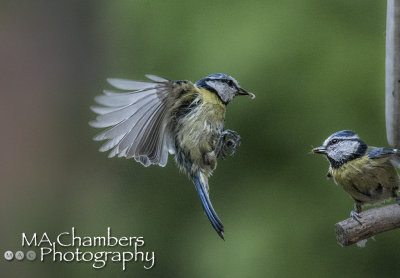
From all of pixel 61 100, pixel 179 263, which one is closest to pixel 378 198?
pixel 179 263

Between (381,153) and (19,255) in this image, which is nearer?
(381,153)

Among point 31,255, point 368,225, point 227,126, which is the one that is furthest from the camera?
point 31,255

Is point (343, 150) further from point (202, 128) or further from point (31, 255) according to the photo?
point (31, 255)

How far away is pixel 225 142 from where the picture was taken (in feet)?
3.32

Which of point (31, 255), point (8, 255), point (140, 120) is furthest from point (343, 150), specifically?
point (8, 255)

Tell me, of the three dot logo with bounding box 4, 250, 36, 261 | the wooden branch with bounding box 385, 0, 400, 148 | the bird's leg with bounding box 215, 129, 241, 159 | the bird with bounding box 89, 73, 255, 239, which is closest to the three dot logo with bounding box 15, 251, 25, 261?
the three dot logo with bounding box 4, 250, 36, 261

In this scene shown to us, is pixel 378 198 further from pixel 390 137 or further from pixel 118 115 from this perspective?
pixel 118 115

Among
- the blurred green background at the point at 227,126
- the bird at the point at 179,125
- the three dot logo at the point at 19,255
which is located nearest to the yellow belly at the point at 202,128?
the bird at the point at 179,125

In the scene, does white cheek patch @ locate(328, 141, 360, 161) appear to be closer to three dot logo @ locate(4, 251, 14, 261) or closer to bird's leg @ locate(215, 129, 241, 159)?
bird's leg @ locate(215, 129, 241, 159)

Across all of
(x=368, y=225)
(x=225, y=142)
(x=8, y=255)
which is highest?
(x=225, y=142)

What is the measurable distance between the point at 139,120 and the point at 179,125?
9 cm

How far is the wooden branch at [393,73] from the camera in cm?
101

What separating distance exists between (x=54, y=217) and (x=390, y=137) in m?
1.79

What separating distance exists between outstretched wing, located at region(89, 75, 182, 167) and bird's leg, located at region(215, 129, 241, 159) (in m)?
0.09
